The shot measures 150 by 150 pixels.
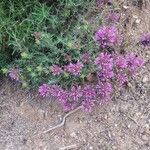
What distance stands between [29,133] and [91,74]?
0.61 meters

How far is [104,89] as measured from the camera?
3076 millimetres

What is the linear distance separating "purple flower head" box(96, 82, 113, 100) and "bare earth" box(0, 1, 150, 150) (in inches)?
7.2

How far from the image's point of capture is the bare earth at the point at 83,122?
3.16 metres

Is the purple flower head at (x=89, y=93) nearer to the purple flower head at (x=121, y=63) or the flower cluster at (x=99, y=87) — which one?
the flower cluster at (x=99, y=87)

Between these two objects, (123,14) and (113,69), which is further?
(123,14)

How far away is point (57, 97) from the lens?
3234mm

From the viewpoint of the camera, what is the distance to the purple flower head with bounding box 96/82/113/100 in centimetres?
307

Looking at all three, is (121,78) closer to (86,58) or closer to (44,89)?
(86,58)

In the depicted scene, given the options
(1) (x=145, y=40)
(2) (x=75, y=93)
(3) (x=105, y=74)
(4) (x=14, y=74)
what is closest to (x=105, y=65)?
(3) (x=105, y=74)

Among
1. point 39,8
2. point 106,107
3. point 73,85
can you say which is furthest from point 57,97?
point 39,8

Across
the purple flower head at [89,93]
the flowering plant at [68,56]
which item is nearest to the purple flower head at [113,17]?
the flowering plant at [68,56]

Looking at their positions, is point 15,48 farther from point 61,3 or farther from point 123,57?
point 123,57

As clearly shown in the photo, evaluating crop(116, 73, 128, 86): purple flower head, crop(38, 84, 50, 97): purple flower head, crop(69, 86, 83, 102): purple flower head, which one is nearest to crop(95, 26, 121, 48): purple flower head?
crop(116, 73, 128, 86): purple flower head

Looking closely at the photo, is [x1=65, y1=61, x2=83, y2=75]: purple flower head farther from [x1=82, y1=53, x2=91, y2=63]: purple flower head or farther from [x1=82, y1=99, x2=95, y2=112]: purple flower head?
[x1=82, y1=99, x2=95, y2=112]: purple flower head
